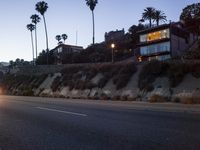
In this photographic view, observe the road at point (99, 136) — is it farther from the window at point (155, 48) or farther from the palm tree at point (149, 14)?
the palm tree at point (149, 14)

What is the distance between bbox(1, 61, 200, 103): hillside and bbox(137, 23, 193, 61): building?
92.0 feet

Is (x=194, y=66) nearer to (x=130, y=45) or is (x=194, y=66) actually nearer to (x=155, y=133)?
(x=155, y=133)

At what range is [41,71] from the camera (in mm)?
54594

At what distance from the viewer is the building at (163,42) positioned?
7056 centimetres

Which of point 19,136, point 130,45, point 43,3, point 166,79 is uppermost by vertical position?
point 43,3

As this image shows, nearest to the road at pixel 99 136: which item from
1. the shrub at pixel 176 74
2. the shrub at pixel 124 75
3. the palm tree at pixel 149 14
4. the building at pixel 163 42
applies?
the shrub at pixel 176 74

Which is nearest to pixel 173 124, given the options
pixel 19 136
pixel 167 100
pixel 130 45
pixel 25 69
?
pixel 19 136

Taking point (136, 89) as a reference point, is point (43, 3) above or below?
above

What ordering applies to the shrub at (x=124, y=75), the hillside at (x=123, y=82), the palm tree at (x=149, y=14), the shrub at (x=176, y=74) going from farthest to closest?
the palm tree at (x=149, y=14) < the shrub at (x=124, y=75) < the shrub at (x=176, y=74) < the hillside at (x=123, y=82)

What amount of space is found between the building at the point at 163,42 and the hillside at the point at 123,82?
28.0 metres

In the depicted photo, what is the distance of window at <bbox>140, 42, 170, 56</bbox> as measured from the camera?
2785 inches

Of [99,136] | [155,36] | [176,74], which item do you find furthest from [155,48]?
[99,136]

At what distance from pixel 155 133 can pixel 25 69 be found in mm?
54344

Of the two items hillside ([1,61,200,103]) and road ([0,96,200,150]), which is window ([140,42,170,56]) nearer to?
hillside ([1,61,200,103])
